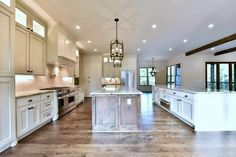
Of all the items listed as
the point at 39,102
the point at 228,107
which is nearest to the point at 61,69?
the point at 39,102

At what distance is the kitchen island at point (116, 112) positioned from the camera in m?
3.85

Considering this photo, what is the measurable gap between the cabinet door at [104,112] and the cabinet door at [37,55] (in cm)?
202

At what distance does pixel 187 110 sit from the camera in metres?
4.26

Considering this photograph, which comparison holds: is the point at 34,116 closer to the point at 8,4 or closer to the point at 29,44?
the point at 29,44

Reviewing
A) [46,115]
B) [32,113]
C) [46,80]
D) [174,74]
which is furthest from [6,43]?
[174,74]

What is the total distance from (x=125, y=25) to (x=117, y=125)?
3.43 m

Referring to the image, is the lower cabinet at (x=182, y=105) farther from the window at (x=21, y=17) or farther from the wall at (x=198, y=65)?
the wall at (x=198, y=65)

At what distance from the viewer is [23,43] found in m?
3.97

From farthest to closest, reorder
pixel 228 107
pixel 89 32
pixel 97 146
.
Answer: pixel 89 32, pixel 228 107, pixel 97 146

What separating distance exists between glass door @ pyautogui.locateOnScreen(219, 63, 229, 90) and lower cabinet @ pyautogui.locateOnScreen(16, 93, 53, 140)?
10.4m

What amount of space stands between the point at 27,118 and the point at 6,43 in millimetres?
1553

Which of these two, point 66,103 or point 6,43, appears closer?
point 6,43

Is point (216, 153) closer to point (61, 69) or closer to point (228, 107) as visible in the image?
point (228, 107)

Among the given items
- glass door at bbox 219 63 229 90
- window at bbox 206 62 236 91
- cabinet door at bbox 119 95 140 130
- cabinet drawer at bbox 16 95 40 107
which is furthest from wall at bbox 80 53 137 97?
glass door at bbox 219 63 229 90
